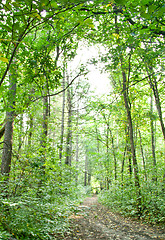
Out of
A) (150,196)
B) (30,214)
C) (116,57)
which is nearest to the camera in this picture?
(30,214)

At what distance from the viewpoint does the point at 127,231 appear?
211 inches

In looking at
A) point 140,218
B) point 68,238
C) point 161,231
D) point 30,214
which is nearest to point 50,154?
point 30,214

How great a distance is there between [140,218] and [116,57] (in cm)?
638

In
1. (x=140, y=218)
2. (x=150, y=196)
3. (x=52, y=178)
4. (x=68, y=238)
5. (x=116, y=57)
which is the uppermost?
(x=116, y=57)

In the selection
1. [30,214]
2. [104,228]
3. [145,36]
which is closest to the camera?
[30,214]

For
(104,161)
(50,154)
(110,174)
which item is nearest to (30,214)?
(50,154)

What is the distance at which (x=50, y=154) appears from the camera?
15.5 feet

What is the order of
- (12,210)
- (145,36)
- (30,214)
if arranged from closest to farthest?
1. (12,210)
2. (30,214)
3. (145,36)

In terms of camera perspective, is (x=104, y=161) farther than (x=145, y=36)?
Yes

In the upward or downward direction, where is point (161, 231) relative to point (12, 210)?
downward

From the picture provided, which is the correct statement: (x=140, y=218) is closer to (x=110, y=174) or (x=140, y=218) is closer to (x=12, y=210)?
(x=12, y=210)

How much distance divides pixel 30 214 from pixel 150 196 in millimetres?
5304

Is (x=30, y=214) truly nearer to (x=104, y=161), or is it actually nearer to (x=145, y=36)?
(x=145, y=36)

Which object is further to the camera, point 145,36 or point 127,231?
point 127,231
